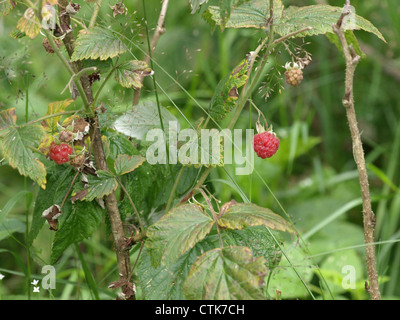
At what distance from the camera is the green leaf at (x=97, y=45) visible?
744 millimetres

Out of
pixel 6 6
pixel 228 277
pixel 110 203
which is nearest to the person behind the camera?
pixel 228 277

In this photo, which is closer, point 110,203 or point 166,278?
point 166,278

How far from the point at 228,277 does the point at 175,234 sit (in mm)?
98

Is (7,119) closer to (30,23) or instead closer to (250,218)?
(30,23)

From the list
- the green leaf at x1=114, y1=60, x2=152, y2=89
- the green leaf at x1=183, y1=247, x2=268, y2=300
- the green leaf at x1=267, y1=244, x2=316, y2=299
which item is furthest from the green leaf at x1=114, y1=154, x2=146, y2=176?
the green leaf at x1=267, y1=244, x2=316, y2=299

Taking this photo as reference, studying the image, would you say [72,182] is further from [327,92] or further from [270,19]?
[327,92]

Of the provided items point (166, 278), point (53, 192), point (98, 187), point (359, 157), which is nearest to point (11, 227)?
point (53, 192)

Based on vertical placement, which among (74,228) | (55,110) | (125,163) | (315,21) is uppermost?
(315,21)

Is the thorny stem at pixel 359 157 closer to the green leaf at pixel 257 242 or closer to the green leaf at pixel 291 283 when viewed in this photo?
the green leaf at pixel 257 242

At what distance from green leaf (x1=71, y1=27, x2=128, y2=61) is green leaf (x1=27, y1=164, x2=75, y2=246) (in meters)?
0.23

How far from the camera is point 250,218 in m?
0.68

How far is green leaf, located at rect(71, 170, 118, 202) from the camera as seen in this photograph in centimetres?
80

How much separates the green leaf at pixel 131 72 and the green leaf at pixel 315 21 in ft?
0.80
